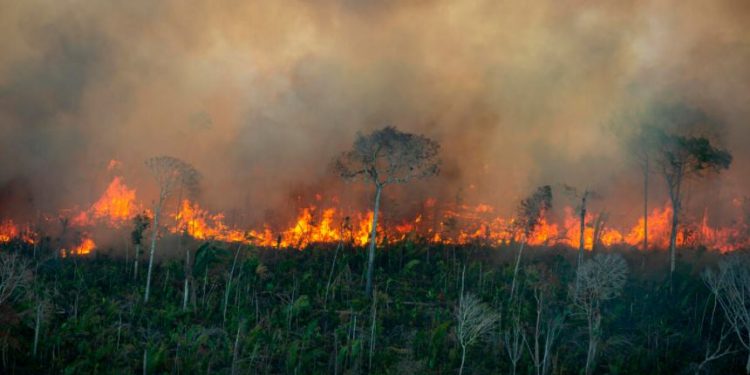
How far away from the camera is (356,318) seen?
53219 millimetres

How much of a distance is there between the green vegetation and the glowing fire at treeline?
26.8 feet

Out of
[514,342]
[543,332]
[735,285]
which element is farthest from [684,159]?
[514,342]

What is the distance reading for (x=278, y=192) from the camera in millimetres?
87312

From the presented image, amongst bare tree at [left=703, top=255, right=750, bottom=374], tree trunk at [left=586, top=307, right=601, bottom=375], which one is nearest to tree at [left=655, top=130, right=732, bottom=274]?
bare tree at [left=703, top=255, right=750, bottom=374]

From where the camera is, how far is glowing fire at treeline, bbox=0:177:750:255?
253 ft

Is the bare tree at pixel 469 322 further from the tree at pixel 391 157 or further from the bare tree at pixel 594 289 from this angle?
the tree at pixel 391 157

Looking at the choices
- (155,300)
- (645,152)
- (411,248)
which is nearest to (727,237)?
(645,152)

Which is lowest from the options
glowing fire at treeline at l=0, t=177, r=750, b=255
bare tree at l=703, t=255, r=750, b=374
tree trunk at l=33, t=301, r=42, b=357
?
tree trunk at l=33, t=301, r=42, b=357

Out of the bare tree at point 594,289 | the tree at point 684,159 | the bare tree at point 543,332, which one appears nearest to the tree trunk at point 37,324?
the bare tree at point 543,332

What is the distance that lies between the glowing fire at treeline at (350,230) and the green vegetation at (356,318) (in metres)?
8.18

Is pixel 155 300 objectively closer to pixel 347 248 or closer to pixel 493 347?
pixel 347 248

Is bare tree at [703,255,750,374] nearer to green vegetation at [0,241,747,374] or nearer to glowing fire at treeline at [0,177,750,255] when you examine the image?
green vegetation at [0,241,747,374]

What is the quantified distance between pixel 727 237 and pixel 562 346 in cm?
4614

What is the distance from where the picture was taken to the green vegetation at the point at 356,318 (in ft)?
147
